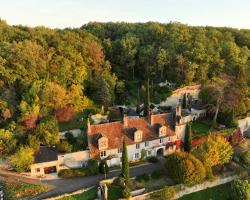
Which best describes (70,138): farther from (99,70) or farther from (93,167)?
(99,70)

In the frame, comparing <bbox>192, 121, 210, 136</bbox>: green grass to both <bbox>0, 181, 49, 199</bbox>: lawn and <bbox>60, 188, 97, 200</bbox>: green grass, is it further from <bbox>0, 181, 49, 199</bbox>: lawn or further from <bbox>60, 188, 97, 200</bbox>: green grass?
<bbox>0, 181, 49, 199</bbox>: lawn

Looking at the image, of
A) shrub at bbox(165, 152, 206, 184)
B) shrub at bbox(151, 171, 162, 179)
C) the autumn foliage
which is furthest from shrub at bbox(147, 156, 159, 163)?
the autumn foliage

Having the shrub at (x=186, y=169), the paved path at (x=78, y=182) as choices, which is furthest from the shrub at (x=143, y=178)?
the shrub at (x=186, y=169)

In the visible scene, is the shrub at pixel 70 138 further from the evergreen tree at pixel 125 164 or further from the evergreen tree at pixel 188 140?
the evergreen tree at pixel 188 140

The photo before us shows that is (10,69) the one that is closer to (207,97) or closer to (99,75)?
(99,75)

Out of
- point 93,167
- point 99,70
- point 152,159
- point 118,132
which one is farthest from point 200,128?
point 99,70

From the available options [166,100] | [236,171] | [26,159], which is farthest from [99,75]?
[236,171]
